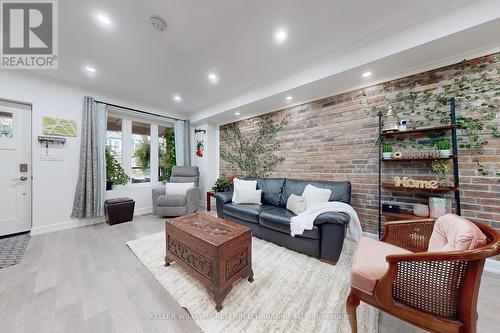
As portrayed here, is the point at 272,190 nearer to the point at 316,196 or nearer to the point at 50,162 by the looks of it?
the point at 316,196

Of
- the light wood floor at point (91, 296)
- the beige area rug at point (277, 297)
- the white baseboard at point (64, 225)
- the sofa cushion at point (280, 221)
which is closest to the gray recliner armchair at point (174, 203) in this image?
Answer: the white baseboard at point (64, 225)

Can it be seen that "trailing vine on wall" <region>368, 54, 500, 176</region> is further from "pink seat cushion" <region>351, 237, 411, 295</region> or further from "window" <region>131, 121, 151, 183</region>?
"window" <region>131, 121, 151, 183</region>

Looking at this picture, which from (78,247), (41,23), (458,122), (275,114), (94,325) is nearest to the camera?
(94,325)

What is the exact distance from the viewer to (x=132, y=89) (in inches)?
136

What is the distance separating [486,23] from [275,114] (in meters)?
2.65

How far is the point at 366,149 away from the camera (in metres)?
2.63

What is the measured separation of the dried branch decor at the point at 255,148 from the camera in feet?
12.2

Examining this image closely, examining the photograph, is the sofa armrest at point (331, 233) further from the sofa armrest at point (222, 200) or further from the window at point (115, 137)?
the window at point (115, 137)

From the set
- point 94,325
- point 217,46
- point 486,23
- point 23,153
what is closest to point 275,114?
point 217,46

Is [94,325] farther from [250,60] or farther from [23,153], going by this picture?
[23,153]

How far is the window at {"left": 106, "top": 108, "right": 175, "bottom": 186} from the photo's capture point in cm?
399

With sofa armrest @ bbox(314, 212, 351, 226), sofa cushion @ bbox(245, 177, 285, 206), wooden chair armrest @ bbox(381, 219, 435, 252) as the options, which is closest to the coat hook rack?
sofa cushion @ bbox(245, 177, 285, 206)

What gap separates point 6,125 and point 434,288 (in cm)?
536

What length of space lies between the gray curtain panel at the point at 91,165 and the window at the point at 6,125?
86 centimetres
